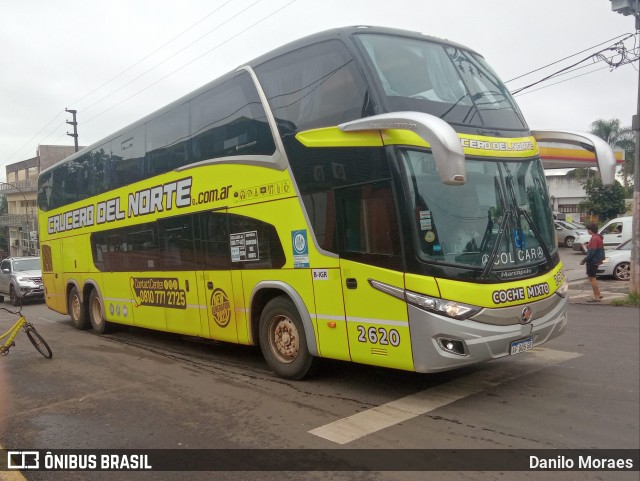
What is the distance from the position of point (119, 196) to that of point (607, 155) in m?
8.55

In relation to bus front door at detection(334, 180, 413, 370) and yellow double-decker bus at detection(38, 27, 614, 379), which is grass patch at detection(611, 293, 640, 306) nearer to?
yellow double-decker bus at detection(38, 27, 614, 379)

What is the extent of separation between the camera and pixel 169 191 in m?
8.70

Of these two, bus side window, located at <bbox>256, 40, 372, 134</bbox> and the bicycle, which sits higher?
bus side window, located at <bbox>256, 40, 372, 134</bbox>

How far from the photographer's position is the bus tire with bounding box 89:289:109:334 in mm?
11914

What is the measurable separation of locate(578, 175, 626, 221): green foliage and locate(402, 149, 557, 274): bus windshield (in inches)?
1244

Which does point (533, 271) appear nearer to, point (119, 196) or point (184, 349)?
point (184, 349)

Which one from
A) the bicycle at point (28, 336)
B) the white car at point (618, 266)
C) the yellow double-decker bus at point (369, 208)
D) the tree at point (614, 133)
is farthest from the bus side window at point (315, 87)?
the tree at point (614, 133)

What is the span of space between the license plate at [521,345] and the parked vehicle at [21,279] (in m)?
18.9

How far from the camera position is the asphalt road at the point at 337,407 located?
14.7ft

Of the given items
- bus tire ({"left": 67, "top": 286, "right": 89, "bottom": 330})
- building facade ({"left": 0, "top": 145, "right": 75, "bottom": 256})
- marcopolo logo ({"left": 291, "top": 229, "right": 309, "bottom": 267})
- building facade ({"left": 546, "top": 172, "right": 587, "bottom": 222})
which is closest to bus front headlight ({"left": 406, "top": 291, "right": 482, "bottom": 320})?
marcopolo logo ({"left": 291, "top": 229, "right": 309, "bottom": 267})

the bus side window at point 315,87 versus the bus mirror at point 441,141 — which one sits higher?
the bus side window at point 315,87

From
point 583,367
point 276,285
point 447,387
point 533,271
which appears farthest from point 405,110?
point 583,367

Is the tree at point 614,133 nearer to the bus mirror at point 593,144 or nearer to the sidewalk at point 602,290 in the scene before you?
the sidewalk at point 602,290

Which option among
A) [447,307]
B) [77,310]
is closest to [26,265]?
[77,310]
